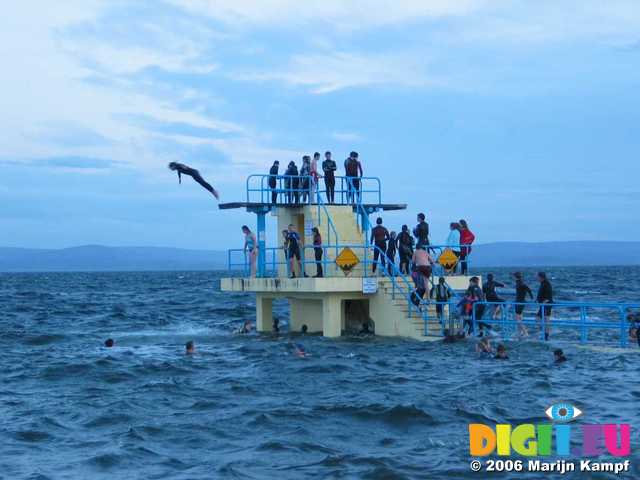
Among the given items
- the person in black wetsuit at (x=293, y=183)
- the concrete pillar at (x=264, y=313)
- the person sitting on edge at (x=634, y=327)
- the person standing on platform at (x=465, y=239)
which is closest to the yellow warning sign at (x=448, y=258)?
the person standing on platform at (x=465, y=239)

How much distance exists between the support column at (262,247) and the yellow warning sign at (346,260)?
3.35m

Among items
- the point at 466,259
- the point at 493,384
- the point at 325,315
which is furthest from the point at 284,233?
the point at 493,384

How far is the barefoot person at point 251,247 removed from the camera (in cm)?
3081

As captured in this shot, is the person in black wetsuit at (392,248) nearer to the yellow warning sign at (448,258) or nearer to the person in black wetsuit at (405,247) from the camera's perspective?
the person in black wetsuit at (405,247)

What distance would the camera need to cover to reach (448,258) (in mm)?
29500

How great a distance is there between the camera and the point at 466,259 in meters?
30.2

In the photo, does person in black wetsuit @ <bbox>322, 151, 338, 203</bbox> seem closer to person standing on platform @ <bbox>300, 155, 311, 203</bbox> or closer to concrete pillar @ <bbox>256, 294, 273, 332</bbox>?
person standing on platform @ <bbox>300, 155, 311, 203</bbox>

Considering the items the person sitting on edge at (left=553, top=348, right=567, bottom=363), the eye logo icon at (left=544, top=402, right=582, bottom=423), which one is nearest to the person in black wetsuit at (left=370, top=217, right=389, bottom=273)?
the person sitting on edge at (left=553, top=348, right=567, bottom=363)

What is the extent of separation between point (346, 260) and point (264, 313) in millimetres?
→ 5354

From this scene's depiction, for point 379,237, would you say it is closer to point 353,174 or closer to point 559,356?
point 353,174

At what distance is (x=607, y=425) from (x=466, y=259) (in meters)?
14.6

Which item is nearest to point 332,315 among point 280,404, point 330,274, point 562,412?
point 330,274

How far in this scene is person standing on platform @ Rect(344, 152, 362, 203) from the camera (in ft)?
103

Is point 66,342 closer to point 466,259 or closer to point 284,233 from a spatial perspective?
point 284,233
